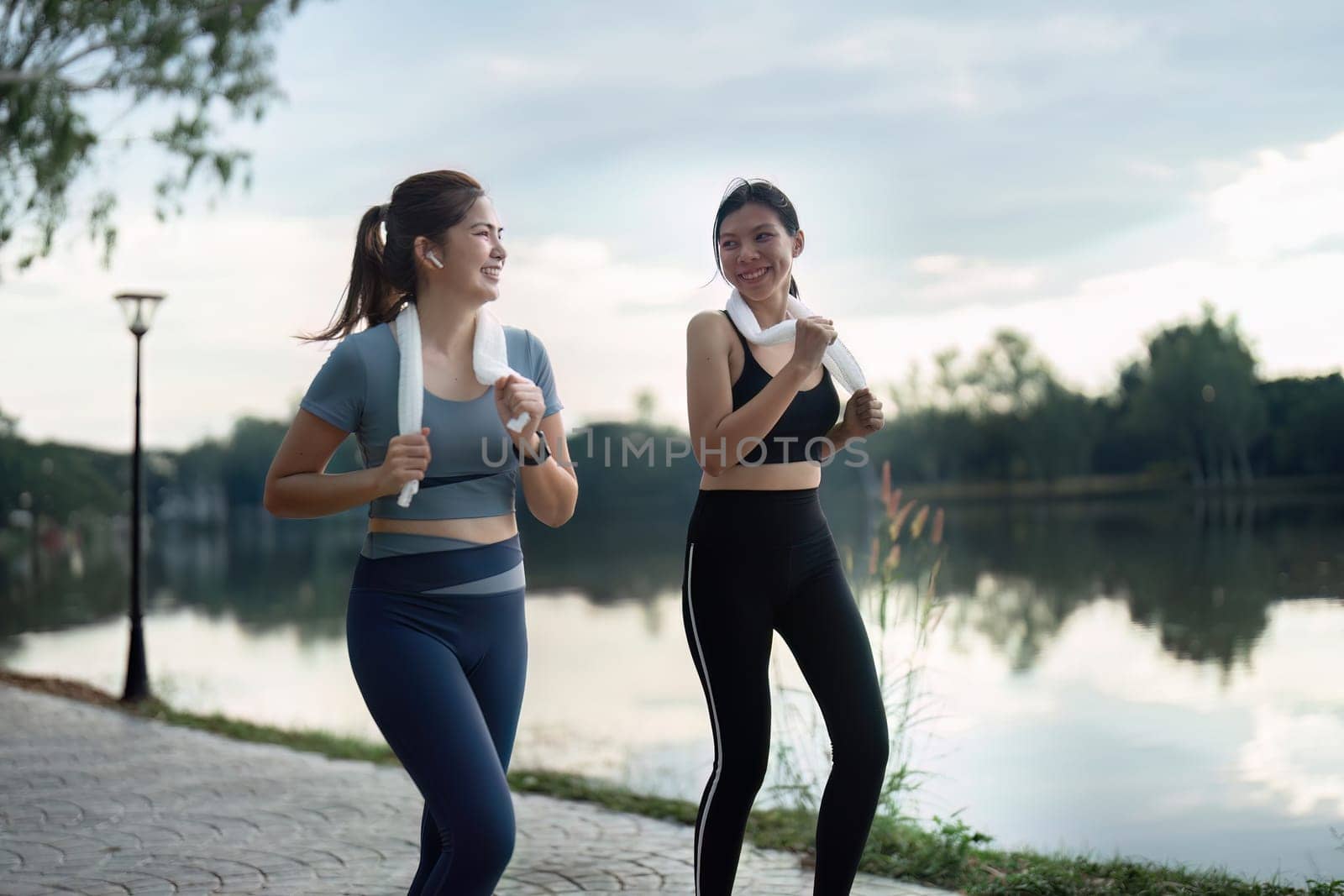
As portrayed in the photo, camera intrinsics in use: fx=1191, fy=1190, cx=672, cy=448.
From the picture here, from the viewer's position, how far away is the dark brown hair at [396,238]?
244 centimetres

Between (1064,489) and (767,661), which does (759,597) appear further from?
(1064,489)

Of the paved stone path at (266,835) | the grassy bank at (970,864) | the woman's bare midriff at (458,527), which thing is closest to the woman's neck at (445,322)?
the woman's bare midriff at (458,527)

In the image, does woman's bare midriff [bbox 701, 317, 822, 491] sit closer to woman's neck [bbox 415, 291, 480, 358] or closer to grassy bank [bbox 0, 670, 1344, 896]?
woman's neck [bbox 415, 291, 480, 358]

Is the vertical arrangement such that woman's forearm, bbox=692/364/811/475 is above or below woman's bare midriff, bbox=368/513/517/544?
above

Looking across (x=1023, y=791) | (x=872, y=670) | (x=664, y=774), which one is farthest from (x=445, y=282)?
(x=1023, y=791)

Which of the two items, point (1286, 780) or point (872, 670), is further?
point (1286, 780)

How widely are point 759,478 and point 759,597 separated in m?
0.26

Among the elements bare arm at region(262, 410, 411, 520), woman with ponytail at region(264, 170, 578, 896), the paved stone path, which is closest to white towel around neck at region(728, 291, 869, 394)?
woman with ponytail at region(264, 170, 578, 896)

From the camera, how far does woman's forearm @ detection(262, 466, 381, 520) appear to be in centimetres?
223

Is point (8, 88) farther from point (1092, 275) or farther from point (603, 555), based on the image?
point (1092, 275)

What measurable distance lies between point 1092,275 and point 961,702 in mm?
37595

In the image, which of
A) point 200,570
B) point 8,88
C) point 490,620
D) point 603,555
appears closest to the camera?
point 490,620

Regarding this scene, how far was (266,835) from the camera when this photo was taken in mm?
4797

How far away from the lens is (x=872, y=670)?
2627mm
